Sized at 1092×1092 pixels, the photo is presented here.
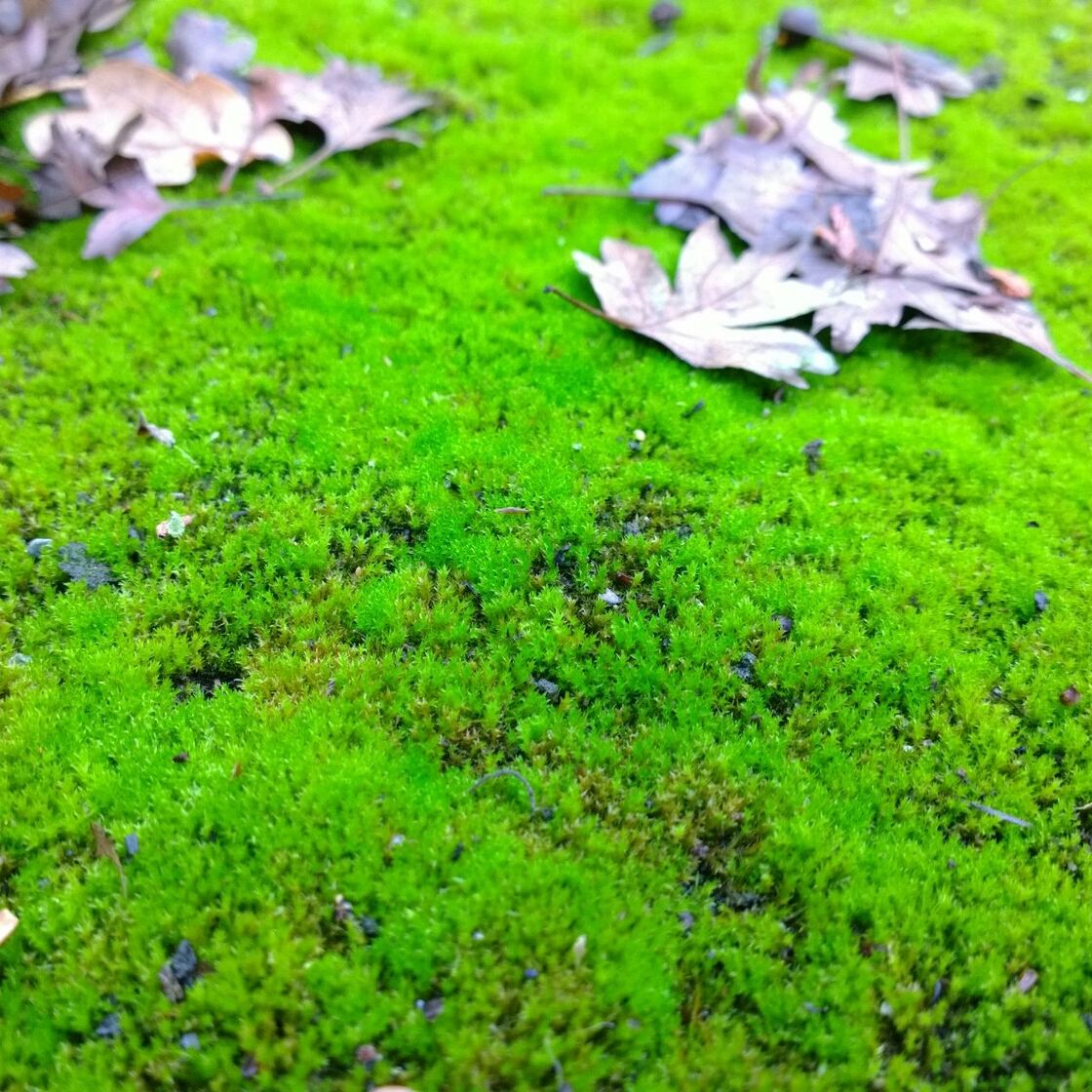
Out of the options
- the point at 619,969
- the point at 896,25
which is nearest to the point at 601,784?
the point at 619,969

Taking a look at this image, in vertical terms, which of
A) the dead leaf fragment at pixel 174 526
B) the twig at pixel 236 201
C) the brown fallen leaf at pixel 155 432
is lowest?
the dead leaf fragment at pixel 174 526

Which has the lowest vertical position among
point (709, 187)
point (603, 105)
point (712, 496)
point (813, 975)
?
point (813, 975)

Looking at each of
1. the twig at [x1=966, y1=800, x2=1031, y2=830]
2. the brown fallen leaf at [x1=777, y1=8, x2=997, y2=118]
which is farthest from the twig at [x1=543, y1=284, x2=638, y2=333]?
the brown fallen leaf at [x1=777, y1=8, x2=997, y2=118]

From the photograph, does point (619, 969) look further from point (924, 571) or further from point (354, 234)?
point (354, 234)

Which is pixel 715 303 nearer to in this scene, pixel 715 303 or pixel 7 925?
pixel 715 303

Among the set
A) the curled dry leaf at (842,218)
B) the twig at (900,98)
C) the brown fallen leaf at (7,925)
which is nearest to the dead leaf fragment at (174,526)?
the brown fallen leaf at (7,925)

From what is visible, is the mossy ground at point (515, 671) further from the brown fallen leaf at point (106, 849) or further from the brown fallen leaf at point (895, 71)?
the brown fallen leaf at point (895, 71)

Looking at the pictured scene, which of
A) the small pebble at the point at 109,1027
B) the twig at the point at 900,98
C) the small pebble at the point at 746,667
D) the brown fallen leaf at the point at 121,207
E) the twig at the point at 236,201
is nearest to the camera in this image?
the small pebble at the point at 109,1027

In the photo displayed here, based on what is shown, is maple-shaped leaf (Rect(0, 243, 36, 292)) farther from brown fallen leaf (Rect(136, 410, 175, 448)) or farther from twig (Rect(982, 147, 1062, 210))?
twig (Rect(982, 147, 1062, 210))
